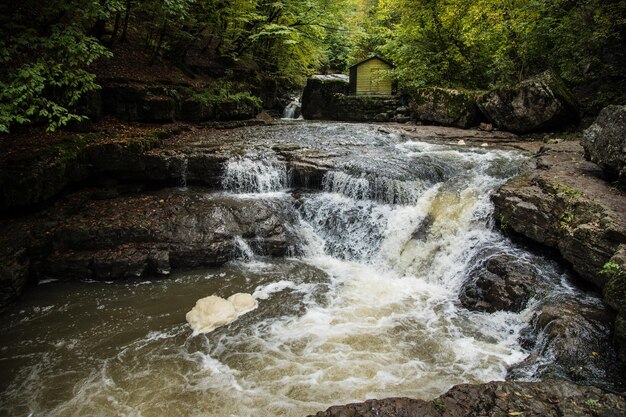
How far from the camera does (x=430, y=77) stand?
1719 centimetres

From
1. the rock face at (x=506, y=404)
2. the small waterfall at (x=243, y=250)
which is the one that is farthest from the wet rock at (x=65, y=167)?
the rock face at (x=506, y=404)

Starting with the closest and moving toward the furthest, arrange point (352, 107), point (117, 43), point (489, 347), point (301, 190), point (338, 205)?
point (489, 347), point (338, 205), point (301, 190), point (117, 43), point (352, 107)

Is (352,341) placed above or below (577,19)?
below

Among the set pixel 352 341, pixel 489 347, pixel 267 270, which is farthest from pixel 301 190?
pixel 489 347

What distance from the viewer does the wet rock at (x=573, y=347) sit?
13.5ft

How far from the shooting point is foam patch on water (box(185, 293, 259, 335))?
5598 millimetres

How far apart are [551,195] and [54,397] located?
326 inches

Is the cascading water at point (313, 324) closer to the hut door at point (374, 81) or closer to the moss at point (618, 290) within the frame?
the moss at point (618, 290)

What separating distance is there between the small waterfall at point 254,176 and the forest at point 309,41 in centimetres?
362

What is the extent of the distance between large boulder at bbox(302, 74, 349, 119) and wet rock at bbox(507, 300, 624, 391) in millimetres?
17783

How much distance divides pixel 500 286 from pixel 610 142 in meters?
3.09

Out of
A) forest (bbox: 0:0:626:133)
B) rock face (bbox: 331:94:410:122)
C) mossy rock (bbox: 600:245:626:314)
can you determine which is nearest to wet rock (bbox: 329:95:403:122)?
rock face (bbox: 331:94:410:122)

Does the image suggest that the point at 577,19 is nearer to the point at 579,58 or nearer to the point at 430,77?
the point at 579,58

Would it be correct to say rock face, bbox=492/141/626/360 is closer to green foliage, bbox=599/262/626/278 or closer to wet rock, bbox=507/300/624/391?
green foliage, bbox=599/262/626/278
